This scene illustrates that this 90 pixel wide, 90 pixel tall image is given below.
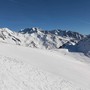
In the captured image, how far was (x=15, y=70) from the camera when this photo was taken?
21.2 m

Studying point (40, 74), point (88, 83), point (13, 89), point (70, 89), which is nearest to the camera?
point (13, 89)

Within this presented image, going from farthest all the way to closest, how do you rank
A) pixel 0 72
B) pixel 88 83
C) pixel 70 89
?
pixel 88 83
pixel 70 89
pixel 0 72

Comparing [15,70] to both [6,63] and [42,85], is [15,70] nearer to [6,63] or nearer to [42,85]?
[6,63]

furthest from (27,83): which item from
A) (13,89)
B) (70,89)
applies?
(70,89)

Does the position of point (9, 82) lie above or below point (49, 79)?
below

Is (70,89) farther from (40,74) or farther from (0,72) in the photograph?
(0,72)

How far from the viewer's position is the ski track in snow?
1758 cm

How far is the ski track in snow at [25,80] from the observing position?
1758 centimetres

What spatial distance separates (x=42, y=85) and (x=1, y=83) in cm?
502

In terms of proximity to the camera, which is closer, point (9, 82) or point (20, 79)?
point (9, 82)

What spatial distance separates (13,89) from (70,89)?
7.76 metres

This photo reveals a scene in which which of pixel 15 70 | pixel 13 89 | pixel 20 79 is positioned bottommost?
pixel 13 89

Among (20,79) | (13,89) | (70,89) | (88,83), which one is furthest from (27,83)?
(88,83)

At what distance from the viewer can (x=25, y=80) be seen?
63.8 feet
